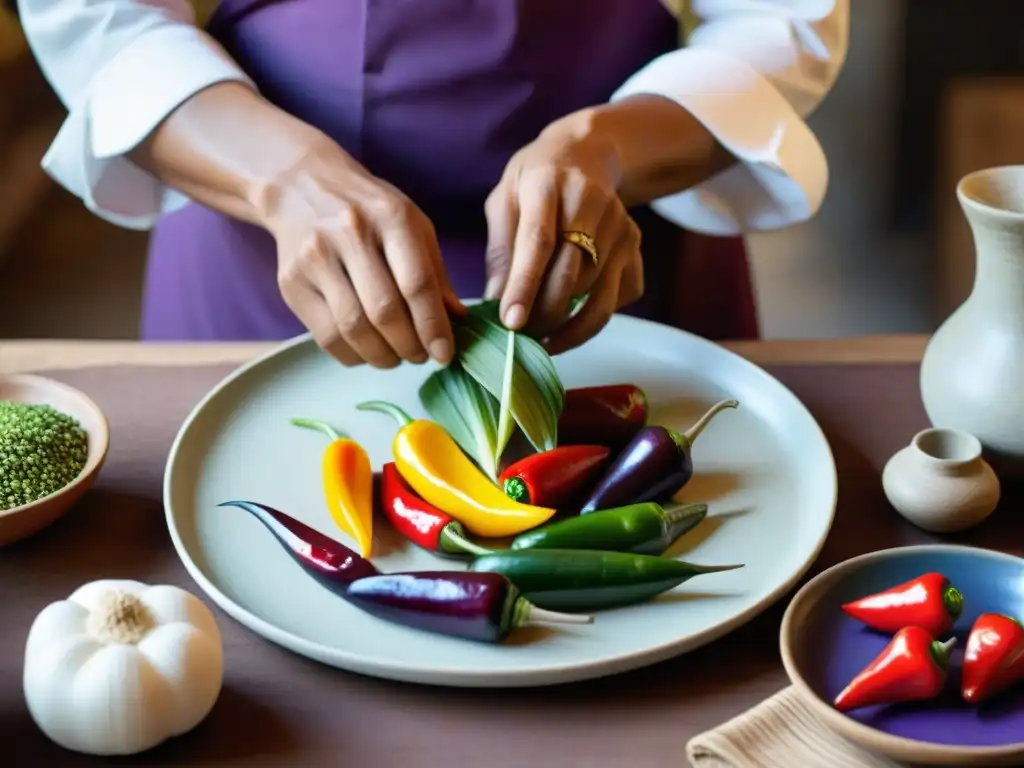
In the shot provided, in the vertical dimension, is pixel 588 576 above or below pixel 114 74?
below

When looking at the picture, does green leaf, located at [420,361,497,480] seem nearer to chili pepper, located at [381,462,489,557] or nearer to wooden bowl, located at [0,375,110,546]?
chili pepper, located at [381,462,489,557]

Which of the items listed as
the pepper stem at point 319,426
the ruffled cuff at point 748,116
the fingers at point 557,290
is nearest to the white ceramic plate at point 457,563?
the pepper stem at point 319,426

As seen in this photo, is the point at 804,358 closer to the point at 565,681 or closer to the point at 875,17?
the point at 565,681

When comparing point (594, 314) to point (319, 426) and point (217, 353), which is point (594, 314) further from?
point (217, 353)

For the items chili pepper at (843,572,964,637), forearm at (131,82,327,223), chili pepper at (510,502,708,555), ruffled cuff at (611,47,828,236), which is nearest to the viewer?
chili pepper at (843,572,964,637)

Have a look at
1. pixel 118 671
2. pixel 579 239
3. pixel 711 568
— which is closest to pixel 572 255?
pixel 579 239

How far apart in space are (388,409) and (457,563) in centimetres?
25

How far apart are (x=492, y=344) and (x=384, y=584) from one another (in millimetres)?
311

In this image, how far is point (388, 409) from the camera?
46.4 inches

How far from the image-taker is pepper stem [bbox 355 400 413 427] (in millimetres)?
1162

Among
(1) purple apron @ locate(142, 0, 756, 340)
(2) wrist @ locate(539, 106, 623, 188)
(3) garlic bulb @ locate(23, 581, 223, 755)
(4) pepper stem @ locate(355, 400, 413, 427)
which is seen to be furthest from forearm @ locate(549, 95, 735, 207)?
(3) garlic bulb @ locate(23, 581, 223, 755)

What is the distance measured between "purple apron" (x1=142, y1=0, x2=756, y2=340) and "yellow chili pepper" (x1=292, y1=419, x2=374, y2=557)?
39cm

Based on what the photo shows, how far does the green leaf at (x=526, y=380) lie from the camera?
1102 mm

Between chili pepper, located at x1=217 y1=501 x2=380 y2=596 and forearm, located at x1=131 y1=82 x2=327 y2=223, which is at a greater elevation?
forearm, located at x1=131 y1=82 x2=327 y2=223
